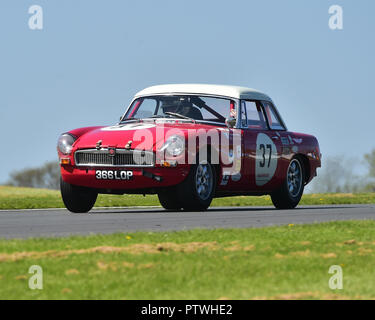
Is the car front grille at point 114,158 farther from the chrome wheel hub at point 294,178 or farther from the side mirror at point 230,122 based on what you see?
the chrome wheel hub at point 294,178

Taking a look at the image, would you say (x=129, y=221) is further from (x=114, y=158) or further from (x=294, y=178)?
(x=294, y=178)

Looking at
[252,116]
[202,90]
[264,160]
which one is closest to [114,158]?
[202,90]

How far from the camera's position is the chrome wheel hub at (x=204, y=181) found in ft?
47.0

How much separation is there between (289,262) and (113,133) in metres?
7.09

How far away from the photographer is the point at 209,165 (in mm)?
14453

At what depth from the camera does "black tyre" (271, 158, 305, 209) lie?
16.9 m

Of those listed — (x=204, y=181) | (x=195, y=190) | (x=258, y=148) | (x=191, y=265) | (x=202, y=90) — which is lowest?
(x=195, y=190)

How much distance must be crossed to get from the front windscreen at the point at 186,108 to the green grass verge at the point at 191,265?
562cm

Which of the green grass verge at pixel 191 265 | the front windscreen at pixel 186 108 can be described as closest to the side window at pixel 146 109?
the front windscreen at pixel 186 108

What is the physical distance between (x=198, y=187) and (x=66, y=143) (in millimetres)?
2308

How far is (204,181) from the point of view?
14.5m

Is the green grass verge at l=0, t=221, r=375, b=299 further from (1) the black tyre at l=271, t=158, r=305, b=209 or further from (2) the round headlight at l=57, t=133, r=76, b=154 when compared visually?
(1) the black tyre at l=271, t=158, r=305, b=209

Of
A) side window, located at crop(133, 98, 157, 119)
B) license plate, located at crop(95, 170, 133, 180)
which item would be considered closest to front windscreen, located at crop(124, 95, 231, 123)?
side window, located at crop(133, 98, 157, 119)

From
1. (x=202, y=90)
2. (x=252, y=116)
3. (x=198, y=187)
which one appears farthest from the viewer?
(x=252, y=116)
